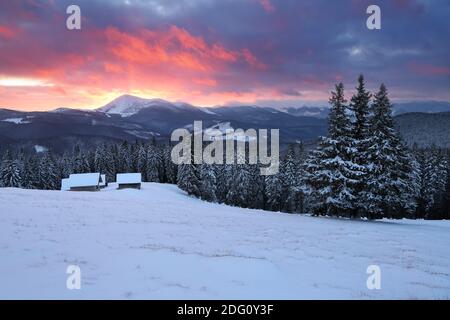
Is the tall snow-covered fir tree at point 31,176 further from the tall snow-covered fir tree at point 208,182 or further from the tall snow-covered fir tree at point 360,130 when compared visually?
the tall snow-covered fir tree at point 360,130

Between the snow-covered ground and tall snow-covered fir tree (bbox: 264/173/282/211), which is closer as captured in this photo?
the snow-covered ground

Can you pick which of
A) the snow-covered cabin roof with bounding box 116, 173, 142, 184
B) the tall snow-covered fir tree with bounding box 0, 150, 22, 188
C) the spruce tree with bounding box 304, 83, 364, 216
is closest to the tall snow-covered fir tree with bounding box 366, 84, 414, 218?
the spruce tree with bounding box 304, 83, 364, 216

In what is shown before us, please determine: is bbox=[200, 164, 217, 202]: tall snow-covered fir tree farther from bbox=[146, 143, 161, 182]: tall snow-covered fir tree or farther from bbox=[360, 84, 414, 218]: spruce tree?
bbox=[360, 84, 414, 218]: spruce tree

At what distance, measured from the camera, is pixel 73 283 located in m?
10.1

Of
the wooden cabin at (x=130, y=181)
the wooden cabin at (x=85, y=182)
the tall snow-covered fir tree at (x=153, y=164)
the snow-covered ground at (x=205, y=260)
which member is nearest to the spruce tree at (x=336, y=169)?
the snow-covered ground at (x=205, y=260)

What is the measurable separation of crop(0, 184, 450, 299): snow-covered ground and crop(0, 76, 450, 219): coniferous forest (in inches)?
362

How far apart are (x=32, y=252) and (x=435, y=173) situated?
74635 millimetres

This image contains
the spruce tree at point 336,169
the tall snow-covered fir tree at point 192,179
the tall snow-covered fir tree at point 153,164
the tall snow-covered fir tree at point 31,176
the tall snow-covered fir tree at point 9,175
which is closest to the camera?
the spruce tree at point 336,169

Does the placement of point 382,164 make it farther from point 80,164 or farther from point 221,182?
point 80,164

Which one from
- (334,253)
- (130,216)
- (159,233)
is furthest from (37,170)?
(334,253)

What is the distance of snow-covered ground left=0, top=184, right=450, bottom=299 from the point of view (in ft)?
33.9

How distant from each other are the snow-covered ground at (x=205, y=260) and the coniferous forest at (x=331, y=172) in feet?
30.1

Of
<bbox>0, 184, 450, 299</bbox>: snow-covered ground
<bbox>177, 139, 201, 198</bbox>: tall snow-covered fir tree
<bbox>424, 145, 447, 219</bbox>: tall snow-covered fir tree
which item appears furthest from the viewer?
<bbox>177, 139, 201, 198</bbox>: tall snow-covered fir tree

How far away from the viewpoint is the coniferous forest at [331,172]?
107 ft
